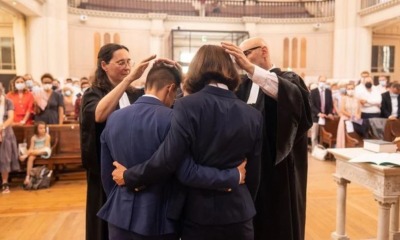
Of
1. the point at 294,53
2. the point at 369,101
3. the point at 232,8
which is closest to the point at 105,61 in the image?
the point at 369,101

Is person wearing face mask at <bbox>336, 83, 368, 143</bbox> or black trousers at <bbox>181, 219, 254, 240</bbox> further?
person wearing face mask at <bbox>336, 83, 368, 143</bbox>

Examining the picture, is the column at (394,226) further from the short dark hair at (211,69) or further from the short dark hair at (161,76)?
the short dark hair at (161,76)

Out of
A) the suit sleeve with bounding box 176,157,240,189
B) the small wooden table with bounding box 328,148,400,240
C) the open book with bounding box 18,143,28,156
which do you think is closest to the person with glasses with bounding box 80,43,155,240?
the suit sleeve with bounding box 176,157,240,189

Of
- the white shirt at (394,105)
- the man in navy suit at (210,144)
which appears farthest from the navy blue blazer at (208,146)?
the white shirt at (394,105)

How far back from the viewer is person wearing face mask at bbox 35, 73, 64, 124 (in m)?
7.19

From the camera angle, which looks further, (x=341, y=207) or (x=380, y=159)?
(x=341, y=207)

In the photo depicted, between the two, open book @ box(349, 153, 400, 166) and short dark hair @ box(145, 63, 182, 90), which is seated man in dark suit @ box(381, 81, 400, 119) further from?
short dark hair @ box(145, 63, 182, 90)

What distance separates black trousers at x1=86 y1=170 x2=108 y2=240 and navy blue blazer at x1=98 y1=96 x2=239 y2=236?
560 millimetres

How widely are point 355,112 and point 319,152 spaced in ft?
3.72

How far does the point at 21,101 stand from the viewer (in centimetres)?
695

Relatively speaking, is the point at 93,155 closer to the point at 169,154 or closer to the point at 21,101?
the point at 169,154

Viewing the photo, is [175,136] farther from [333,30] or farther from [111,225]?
[333,30]

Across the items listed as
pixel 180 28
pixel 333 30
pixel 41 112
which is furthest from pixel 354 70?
pixel 41 112

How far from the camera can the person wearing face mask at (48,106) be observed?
23.6 feet
